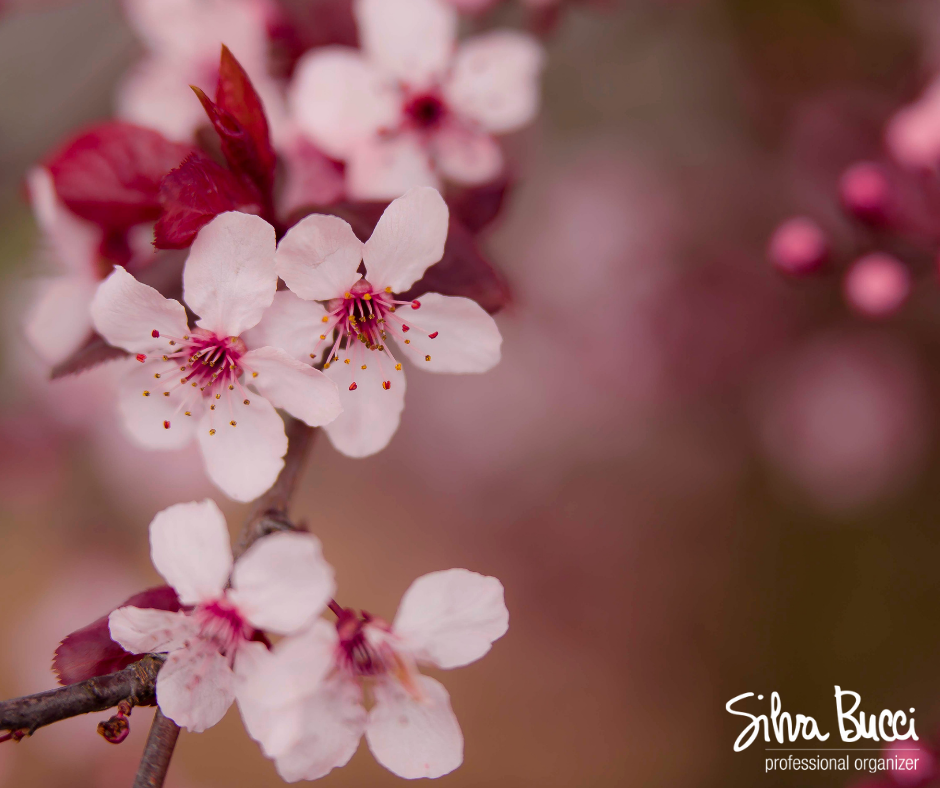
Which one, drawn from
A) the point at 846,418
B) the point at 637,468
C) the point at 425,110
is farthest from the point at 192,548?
the point at 846,418

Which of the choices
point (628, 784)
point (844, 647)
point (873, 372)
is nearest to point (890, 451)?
point (873, 372)

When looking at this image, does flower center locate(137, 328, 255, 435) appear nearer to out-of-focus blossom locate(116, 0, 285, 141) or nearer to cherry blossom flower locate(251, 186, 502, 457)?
cherry blossom flower locate(251, 186, 502, 457)

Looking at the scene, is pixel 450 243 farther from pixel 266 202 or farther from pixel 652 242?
pixel 652 242

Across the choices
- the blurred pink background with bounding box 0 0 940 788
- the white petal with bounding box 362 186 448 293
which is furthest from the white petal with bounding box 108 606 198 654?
the blurred pink background with bounding box 0 0 940 788

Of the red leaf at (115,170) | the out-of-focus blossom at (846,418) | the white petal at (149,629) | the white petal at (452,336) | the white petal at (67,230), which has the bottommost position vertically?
the white petal at (149,629)

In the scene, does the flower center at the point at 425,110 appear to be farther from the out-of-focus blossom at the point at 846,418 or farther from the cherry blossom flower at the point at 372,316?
the out-of-focus blossom at the point at 846,418

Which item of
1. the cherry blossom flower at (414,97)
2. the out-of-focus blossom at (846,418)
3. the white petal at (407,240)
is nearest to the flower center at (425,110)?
the cherry blossom flower at (414,97)

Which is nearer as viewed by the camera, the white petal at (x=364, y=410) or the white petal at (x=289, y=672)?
the white petal at (x=289, y=672)

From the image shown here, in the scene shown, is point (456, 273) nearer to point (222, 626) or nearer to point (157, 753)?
point (222, 626)
